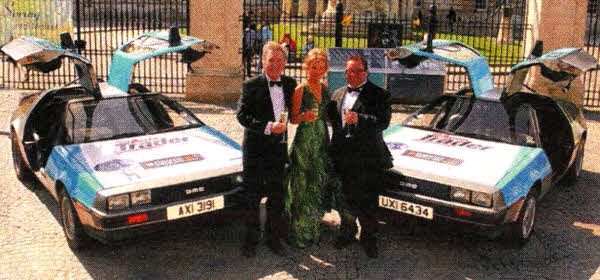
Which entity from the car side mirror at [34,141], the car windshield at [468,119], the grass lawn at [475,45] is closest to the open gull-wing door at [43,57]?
the car side mirror at [34,141]

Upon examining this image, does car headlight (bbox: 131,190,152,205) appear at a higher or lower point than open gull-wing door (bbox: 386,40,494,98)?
lower

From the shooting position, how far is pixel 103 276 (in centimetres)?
545

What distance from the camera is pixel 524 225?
6004mm

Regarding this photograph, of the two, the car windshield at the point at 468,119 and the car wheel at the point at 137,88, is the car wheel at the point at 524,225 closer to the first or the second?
the car windshield at the point at 468,119

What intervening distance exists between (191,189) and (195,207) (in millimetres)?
159

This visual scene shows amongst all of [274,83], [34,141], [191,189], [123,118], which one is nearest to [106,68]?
[34,141]

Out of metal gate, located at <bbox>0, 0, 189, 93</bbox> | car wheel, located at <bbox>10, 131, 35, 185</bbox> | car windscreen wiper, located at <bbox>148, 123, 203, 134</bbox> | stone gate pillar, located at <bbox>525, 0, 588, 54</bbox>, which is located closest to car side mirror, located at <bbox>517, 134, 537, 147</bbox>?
car windscreen wiper, located at <bbox>148, 123, 203, 134</bbox>

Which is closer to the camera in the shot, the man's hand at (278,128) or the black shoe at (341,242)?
the man's hand at (278,128)

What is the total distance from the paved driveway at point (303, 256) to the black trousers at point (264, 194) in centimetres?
24

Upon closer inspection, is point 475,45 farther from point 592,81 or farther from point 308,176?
point 308,176

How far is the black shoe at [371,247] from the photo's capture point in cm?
580

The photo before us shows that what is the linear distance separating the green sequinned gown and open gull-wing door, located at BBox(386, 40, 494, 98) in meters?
1.69

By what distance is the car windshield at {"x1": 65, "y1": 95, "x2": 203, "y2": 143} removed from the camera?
6.49 meters

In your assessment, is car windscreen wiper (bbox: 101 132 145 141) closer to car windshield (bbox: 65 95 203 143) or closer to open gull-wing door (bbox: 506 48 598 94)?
car windshield (bbox: 65 95 203 143)
